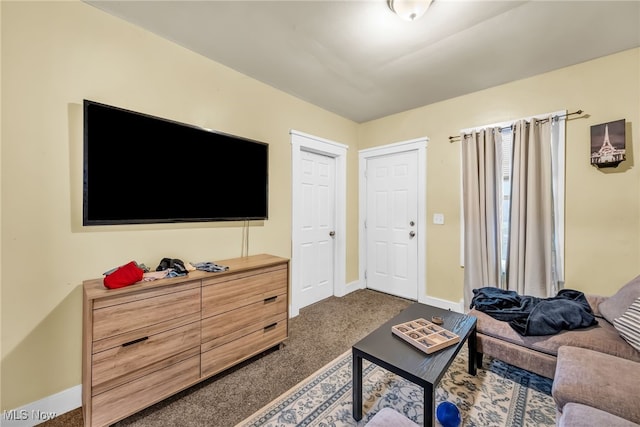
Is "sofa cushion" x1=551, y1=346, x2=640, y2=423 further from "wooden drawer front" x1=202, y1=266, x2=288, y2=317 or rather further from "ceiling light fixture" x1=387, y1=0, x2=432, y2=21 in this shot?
"ceiling light fixture" x1=387, y1=0, x2=432, y2=21

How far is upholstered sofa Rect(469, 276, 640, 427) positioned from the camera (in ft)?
3.46

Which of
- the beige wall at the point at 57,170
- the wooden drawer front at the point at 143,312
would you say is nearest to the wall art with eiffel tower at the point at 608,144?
the wooden drawer front at the point at 143,312

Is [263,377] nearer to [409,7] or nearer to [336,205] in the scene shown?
[336,205]

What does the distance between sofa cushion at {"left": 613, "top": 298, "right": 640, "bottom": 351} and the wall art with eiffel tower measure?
124cm

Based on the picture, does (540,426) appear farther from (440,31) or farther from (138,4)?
(138,4)

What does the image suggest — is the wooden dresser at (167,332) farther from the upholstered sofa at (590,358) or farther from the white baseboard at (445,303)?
the white baseboard at (445,303)

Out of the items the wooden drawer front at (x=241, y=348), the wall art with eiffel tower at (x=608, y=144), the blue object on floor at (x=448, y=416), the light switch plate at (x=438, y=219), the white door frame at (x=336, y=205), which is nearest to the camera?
the blue object on floor at (x=448, y=416)

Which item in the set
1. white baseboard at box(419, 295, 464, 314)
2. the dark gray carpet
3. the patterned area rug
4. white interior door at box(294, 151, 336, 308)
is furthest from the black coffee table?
white interior door at box(294, 151, 336, 308)

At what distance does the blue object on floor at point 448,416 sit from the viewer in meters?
1.37

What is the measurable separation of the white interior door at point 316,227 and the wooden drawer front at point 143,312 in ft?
5.13

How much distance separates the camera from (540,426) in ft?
4.64

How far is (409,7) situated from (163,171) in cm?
203

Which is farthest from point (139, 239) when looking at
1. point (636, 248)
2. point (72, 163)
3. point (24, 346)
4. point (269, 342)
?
point (636, 248)

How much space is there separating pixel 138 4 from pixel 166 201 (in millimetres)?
1323
